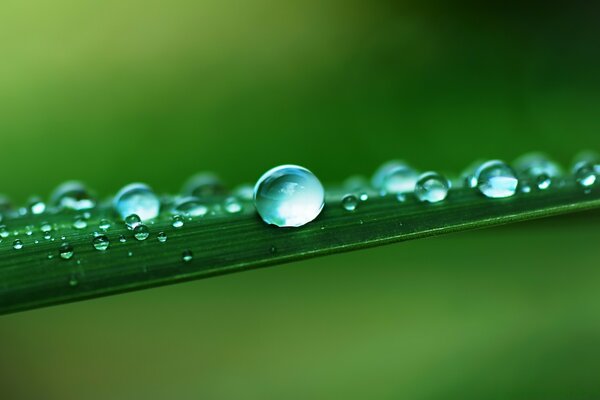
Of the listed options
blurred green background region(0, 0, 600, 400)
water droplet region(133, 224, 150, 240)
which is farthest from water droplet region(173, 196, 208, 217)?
blurred green background region(0, 0, 600, 400)

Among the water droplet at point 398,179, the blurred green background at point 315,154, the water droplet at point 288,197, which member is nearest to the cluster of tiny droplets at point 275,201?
the water droplet at point 288,197

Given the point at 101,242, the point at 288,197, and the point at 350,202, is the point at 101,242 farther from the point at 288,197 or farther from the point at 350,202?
the point at 350,202

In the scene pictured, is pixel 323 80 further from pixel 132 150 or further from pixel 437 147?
pixel 132 150

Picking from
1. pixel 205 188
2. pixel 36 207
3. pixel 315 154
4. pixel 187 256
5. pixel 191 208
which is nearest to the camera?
pixel 187 256

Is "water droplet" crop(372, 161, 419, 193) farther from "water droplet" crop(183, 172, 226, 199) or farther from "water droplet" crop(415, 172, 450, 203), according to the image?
"water droplet" crop(183, 172, 226, 199)

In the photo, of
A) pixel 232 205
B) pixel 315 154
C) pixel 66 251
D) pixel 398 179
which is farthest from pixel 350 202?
pixel 315 154

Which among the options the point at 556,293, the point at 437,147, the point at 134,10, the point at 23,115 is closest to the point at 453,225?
the point at 556,293

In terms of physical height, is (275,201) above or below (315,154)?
below
